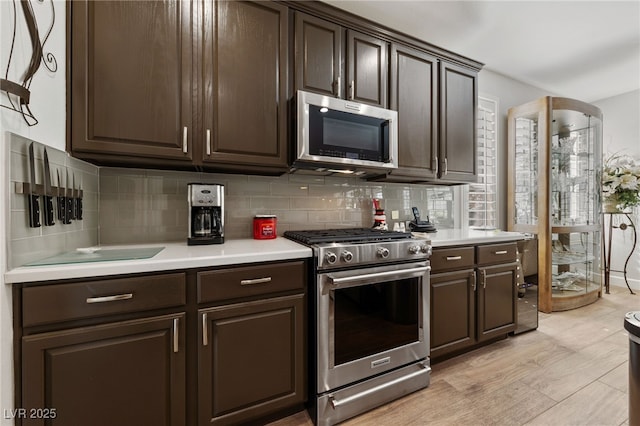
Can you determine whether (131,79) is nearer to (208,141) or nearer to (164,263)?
(208,141)

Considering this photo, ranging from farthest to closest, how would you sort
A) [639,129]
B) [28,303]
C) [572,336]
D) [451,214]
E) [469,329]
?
[639,129], [451,214], [572,336], [469,329], [28,303]

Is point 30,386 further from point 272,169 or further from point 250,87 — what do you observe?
point 250,87

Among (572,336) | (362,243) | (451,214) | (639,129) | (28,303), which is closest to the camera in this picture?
(28,303)

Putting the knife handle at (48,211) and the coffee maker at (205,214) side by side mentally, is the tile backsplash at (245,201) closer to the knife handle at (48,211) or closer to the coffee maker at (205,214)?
the coffee maker at (205,214)

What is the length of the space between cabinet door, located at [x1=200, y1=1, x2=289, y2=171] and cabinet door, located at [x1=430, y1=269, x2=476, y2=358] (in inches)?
55.4

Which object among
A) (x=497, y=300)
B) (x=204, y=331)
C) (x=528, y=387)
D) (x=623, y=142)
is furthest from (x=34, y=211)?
(x=623, y=142)

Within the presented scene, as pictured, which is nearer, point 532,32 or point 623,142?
point 532,32

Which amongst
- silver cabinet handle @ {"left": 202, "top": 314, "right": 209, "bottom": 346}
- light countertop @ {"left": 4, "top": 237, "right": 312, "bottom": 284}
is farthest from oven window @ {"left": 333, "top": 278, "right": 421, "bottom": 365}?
silver cabinet handle @ {"left": 202, "top": 314, "right": 209, "bottom": 346}

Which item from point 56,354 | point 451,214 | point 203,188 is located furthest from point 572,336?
point 56,354

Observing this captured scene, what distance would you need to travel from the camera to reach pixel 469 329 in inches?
80.4

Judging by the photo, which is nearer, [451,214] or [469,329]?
[469,329]

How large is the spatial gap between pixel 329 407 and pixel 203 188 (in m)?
1.41

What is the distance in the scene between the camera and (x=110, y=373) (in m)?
1.07

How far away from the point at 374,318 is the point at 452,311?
2.42 feet
